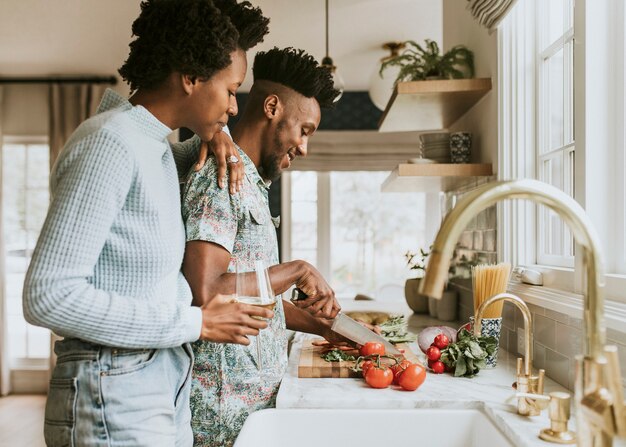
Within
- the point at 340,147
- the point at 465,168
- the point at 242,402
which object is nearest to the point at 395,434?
the point at 242,402

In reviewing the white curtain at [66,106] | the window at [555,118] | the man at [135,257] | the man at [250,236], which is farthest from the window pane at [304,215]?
the man at [135,257]

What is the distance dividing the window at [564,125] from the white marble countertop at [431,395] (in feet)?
1.06

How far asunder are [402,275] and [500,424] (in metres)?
4.52

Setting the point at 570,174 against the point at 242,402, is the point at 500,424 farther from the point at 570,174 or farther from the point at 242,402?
the point at 570,174

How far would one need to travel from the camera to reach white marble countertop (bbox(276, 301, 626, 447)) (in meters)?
1.29

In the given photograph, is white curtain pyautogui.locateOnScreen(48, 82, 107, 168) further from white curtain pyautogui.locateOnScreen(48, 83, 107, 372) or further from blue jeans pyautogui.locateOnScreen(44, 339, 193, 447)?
blue jeans pyautogui.locateOnScreen(44, 339, 193, 447)

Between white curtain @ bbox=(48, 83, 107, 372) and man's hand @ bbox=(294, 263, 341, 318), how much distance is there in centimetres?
442

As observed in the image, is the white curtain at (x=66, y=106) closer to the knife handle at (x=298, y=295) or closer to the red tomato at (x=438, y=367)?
the knife handle at (x=298, y=295)

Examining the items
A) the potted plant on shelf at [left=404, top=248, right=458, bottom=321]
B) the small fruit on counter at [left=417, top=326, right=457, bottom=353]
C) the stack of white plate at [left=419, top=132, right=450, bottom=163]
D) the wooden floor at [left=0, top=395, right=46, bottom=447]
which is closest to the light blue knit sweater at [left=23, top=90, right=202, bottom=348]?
the small fruit on counter at [left=417, top=326, right=457, bottom=353]

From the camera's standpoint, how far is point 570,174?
5.92ft

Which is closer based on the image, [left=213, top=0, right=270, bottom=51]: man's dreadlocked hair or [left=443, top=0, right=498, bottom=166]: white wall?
[left=213, top=0, right=270, bottom=51]: man's dreadlocked hair

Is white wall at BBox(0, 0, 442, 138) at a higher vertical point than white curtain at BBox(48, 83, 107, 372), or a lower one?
higher

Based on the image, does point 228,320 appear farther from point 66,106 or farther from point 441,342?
point 66,106

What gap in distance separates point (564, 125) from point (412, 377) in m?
0.99
